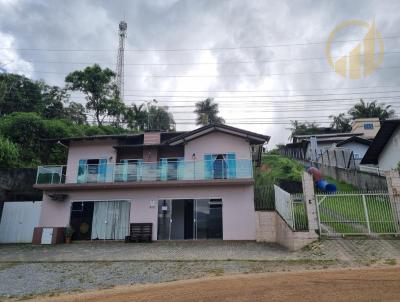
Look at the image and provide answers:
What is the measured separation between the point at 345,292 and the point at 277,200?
28.0 feet

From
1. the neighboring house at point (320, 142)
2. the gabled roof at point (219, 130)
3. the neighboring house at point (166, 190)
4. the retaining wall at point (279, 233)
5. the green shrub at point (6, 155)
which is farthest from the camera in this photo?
the neighboring house at point (320, 142)

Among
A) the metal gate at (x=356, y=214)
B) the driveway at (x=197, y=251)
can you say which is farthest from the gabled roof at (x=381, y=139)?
the driveway at (x=197, y=251)

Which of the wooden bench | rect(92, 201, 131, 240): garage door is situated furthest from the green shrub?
the wooden bench

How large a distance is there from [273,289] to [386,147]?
1918 centimetres

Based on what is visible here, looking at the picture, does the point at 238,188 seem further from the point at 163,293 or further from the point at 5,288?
the point at 5,288

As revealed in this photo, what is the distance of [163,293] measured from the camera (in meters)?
6.57

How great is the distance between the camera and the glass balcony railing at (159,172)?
16.1 metres

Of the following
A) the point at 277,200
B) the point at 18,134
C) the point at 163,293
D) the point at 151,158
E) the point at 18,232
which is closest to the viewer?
the point at 163,293

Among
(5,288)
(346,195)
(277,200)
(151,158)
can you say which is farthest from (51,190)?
(346,195)

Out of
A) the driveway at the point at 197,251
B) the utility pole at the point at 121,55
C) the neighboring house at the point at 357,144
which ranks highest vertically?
the utility pole at the point at 121,55

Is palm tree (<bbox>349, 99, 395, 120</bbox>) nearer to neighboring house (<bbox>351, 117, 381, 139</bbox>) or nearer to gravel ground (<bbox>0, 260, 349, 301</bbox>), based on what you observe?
neighboring house (<bbox>351, 117, 381, 139</bbox>)

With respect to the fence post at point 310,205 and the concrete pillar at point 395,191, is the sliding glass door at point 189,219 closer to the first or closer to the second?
the fence post at point 310,205

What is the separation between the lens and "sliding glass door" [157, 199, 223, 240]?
15.7 m

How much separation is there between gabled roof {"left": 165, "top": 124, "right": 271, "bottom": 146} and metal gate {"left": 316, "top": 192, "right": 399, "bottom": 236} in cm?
607
